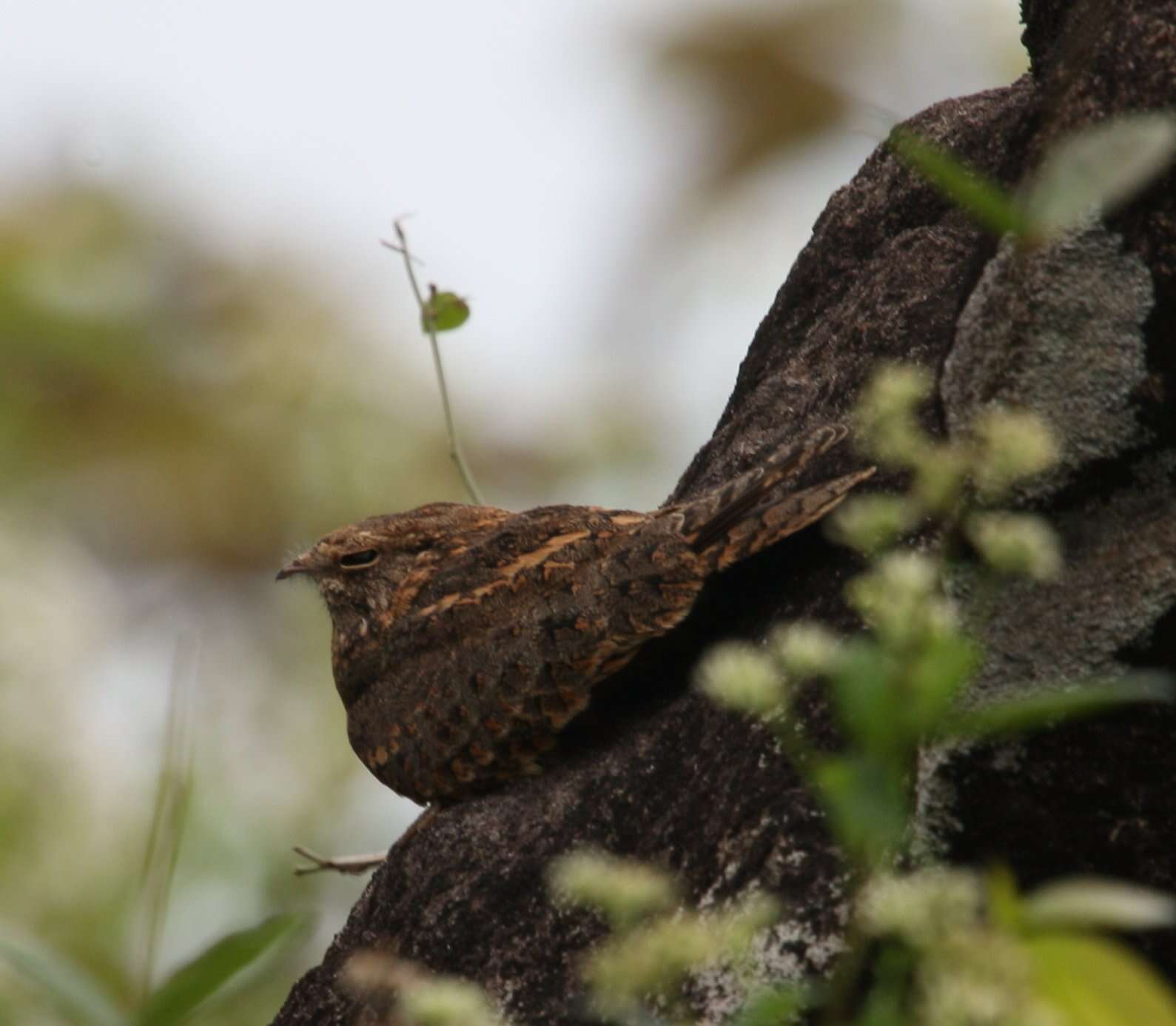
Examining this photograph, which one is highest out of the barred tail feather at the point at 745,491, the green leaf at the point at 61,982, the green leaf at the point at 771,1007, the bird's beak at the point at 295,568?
the bird's beak at the point at 295,568

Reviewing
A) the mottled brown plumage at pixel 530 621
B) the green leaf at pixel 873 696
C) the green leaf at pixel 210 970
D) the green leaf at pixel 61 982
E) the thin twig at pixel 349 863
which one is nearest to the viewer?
the green leaf at pixel 873 696

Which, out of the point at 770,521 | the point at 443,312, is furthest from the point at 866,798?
the point at 443,312

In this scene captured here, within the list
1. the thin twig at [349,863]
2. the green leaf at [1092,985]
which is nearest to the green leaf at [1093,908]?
the green leaf at [1092,985]

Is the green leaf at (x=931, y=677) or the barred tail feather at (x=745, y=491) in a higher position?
the barred tail feather at (x=745, y=491)

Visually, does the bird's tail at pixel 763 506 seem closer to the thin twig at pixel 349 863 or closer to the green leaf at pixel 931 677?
the thin twig at pixel 349 863

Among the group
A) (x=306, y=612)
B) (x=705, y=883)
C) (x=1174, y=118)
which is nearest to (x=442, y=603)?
(x=705, y=883)

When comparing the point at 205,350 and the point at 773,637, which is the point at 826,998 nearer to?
the point at 773,637
